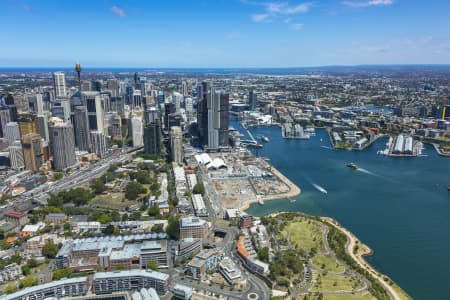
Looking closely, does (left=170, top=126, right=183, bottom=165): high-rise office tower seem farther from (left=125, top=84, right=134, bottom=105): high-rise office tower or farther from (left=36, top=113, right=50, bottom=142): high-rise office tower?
(left=125, top=84, right=134, bottom=105): high-rise office tower

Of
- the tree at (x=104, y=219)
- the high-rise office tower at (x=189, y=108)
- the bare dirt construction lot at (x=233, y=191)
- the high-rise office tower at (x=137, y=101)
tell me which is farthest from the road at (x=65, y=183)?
the high-rise office tower at (x=137, y=101)

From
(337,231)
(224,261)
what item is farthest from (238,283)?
(337,231)

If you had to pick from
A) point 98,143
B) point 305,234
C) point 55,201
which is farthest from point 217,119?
point 305,234

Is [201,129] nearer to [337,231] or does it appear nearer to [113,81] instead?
[337,231]

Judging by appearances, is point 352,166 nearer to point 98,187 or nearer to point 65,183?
point 98,187

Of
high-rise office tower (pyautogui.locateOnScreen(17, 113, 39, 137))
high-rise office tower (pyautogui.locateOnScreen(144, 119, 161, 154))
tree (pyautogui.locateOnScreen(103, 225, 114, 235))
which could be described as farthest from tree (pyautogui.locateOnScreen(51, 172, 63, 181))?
tree (pyautogui.locateOnScreen(103, 225, 114, 235))

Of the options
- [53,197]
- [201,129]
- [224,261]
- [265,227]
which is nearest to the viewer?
[224,261]
